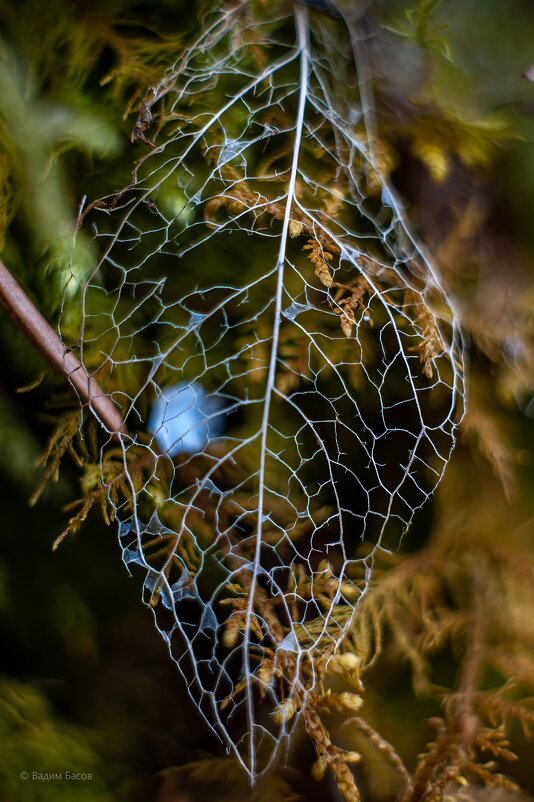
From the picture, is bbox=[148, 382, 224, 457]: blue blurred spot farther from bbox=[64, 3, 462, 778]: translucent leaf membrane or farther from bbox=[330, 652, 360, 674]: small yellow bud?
bbox=[330, 652, 360, 674]: small yellow bud

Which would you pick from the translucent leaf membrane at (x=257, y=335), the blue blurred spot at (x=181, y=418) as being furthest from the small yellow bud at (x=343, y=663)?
the blue blurred spot at (x=181, y=418)

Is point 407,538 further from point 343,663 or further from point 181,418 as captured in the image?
point 181,418

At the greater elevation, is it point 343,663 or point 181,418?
point 181,418

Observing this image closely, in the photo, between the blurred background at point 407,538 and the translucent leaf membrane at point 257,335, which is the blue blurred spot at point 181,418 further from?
the blurred background at point 407,538

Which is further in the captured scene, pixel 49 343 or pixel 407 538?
pixel 407 538

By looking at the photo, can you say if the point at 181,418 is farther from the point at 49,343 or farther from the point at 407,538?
the point at 407,538

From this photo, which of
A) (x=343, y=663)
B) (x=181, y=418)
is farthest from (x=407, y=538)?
(x=181, y=418)

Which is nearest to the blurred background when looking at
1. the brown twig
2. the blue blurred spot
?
the brown twig
